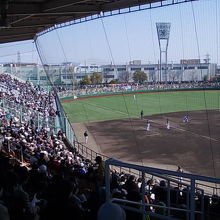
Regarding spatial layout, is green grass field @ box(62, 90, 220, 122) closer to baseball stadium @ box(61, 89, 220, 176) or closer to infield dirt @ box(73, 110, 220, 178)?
A: baseball stadium @ box(61, 89, 220, 176)

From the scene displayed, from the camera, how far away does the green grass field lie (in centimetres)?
3144

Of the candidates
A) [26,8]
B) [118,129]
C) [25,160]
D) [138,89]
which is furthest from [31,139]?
[138,89]

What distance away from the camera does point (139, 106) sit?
3488cm

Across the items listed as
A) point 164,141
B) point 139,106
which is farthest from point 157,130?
point 139,106

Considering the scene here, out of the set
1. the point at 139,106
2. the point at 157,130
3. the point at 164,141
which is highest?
the point at 139,106

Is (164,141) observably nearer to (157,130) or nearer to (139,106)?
(157,130)

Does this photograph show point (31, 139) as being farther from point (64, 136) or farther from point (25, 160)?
point (64, 136)

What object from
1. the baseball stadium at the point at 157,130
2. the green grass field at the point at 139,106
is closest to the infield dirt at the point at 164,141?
the baseball stadium at the point at 157,130

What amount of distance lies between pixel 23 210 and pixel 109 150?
16019 millimetres

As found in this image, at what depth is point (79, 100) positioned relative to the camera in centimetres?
4191

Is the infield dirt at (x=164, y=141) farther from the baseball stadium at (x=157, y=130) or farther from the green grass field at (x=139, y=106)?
the green grass field at (x=139, y=106)

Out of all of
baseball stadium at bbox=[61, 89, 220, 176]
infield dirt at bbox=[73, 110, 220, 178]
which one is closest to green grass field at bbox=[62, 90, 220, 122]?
→ baseball stadium at bbox=[61, 89, 220, 176]

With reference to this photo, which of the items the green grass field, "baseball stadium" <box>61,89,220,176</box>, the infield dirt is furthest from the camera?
the green grass field

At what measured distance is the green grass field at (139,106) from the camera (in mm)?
31438
